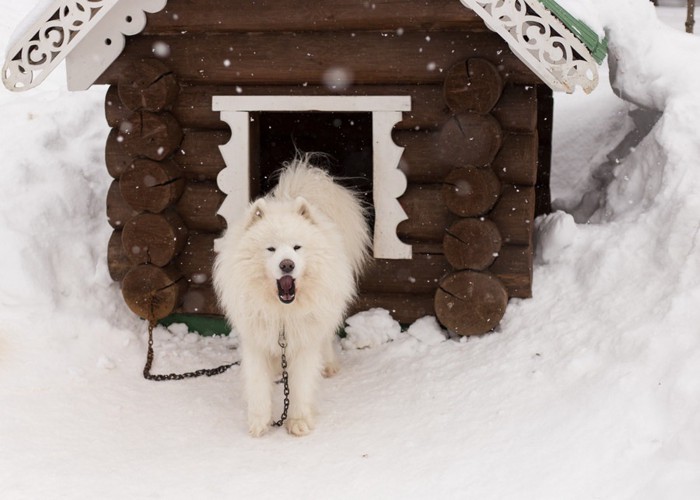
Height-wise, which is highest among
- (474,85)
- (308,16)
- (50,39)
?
(308,16)

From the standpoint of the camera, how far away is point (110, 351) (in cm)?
546

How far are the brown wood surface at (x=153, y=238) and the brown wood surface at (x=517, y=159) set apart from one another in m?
2.34

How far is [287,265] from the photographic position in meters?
4.23

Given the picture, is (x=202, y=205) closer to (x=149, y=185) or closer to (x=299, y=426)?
(x=149, y=185)

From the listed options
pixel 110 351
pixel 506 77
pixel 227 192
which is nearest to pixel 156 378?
pixel 110 351

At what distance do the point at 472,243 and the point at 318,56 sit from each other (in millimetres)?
1648

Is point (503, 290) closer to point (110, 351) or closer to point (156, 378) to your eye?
point (156, 378)

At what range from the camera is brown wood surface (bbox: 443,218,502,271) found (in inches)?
204

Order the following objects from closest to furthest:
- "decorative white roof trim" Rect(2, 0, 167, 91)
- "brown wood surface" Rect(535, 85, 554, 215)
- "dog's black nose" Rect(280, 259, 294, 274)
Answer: "dog's black nose" Rect(280, 259, 294, 274) < "decorative white roof trim" Rect(2, 0, 167, 91) < "brown wood surface" Rect(535, 85, 554, 215)

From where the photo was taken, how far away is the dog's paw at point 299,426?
4.45 metres

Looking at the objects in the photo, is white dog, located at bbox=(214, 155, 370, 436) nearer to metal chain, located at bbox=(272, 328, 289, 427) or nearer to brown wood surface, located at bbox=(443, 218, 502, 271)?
metal chain, located at bbox=(272, 328, 289, 427)

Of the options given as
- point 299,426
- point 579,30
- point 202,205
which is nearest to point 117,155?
point 202,205

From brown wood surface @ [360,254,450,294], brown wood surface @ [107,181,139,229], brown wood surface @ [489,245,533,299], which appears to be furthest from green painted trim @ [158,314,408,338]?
brown wood surface @ [489,245,533,299]

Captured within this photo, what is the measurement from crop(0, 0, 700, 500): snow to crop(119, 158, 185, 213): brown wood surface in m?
0.80
